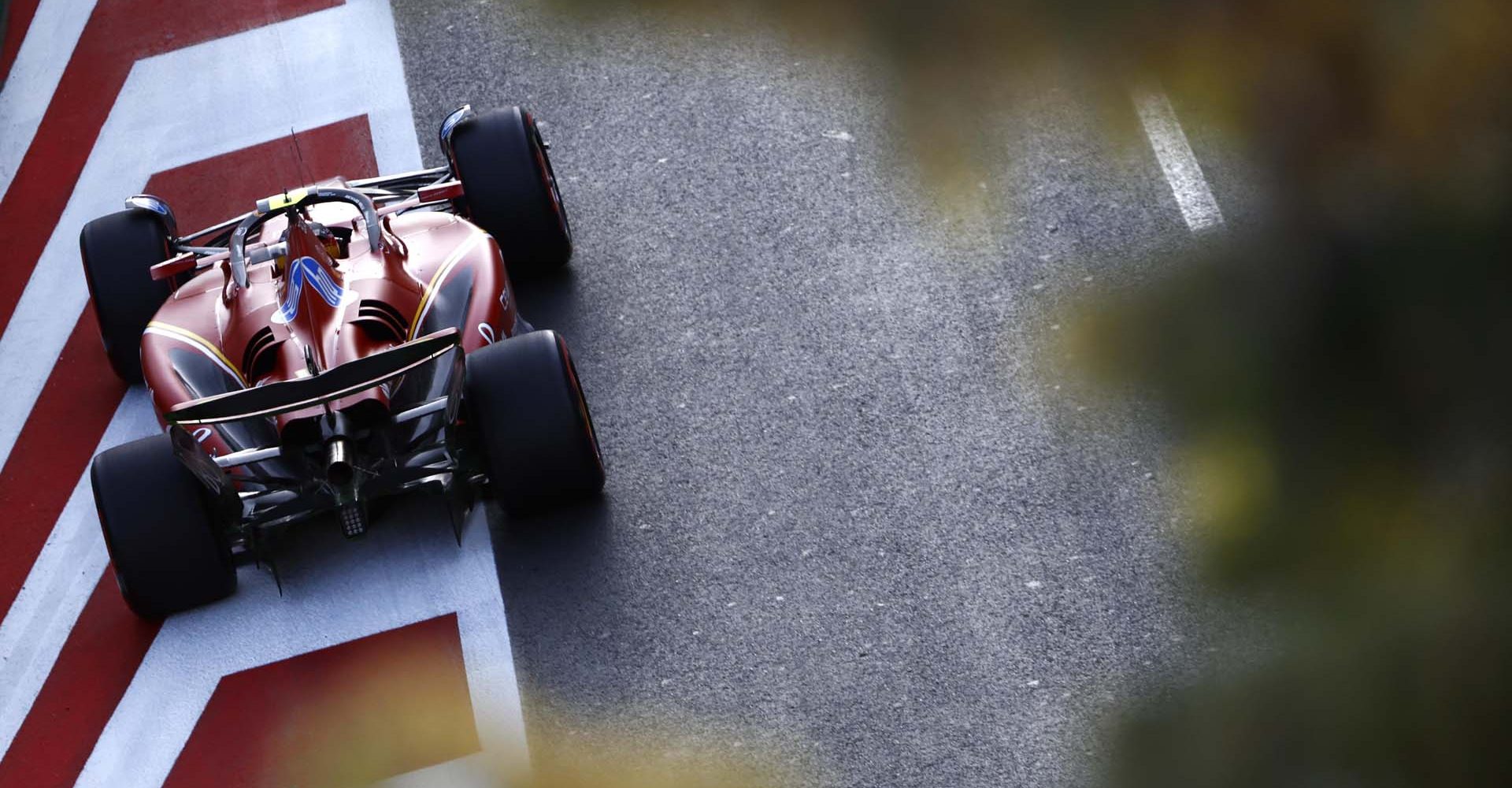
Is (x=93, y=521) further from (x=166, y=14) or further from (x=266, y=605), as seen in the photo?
(x=166, y=14)

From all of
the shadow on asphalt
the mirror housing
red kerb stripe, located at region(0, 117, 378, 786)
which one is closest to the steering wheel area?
the mirror housing

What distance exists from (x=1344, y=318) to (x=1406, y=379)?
0.16ft

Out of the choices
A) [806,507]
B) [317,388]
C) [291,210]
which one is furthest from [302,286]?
[806,507]

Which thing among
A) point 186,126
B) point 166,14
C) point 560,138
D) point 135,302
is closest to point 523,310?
point 560,138

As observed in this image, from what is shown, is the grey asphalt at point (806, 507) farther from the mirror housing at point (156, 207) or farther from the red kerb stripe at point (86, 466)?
the mirror housing at point (156, 207)

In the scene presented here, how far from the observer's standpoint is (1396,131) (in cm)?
87

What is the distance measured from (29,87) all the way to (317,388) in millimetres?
4159

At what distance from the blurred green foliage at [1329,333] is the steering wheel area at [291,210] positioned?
4543mm

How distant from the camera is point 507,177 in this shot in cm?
595

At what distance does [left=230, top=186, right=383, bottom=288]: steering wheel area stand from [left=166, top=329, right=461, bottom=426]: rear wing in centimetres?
77

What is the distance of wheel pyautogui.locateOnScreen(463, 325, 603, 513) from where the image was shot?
16.5 feet

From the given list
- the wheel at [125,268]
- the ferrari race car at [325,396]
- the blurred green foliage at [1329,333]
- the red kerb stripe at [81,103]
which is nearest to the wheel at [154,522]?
the ferrari race car at [325,396]

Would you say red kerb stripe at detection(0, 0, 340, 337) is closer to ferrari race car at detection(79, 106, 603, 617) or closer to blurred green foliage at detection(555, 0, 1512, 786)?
ferrari race car at detection(79, 106, 603, 617)

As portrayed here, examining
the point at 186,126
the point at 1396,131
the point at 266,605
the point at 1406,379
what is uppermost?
the point at 1396,131
